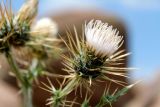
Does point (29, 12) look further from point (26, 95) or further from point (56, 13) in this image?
point (56, 13)

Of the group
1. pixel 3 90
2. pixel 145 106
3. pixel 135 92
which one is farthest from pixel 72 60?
pixel 135 92

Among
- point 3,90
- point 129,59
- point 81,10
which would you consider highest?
point 81,10

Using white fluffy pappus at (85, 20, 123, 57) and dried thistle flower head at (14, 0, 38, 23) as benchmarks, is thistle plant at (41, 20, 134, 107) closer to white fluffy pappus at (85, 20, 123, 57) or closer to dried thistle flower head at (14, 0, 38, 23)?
white fluffy pappus at (85, 20, 123, 57)

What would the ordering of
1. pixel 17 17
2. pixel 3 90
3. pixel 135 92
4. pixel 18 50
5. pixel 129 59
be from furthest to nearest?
pixel 135 92 < pixel 129 59 < pixel 3 90 < pixel 18 50 < pixel 17 17

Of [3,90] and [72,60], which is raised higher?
[72,60]

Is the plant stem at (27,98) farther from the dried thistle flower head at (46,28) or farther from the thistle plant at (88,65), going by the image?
the thistle plant at (88,65)

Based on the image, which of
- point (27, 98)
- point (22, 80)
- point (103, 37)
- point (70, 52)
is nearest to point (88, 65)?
point (70, 52)

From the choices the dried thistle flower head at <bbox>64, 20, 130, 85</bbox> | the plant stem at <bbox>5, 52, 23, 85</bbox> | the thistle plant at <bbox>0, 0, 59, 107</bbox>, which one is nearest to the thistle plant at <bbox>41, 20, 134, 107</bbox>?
the dried thistle flower head at <bbox>64, 20, 130, 85</bbox>

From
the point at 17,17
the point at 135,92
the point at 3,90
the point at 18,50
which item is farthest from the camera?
the point at 135,92
